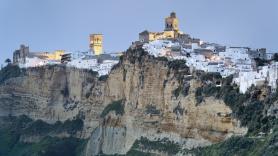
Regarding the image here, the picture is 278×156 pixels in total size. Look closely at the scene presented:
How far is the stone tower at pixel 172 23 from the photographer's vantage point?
116 meters

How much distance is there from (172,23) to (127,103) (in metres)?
20.2

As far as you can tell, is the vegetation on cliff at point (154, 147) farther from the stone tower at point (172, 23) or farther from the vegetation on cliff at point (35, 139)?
the stone tower at point (172, 23)

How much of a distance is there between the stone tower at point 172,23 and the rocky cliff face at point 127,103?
1087cm

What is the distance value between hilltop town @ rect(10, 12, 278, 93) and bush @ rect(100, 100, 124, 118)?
20.7 ft

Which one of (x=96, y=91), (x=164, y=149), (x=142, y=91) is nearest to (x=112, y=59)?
(x=96, y=91)

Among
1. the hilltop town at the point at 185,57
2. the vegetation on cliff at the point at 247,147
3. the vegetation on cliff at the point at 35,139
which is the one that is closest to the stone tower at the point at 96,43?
the hilltop town at the point at 185,57

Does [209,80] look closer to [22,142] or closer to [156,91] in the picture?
[156,91]

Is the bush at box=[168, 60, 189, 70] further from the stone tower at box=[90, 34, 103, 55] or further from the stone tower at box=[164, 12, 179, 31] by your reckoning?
the stone tower at box=[90, 34, 103, 55]

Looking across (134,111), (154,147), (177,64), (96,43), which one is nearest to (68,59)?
(96,43)

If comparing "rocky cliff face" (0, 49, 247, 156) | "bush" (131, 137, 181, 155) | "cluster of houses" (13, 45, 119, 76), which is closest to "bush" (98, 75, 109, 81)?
"rocky cliff face" (0, 49, 247, 156)

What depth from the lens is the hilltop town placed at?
3211 inches

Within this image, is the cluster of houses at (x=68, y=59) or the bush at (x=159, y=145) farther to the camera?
the cluster of houses at (x=68, y=59)

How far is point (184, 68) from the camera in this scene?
89.8m

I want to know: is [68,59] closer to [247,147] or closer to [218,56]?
[218,56]
